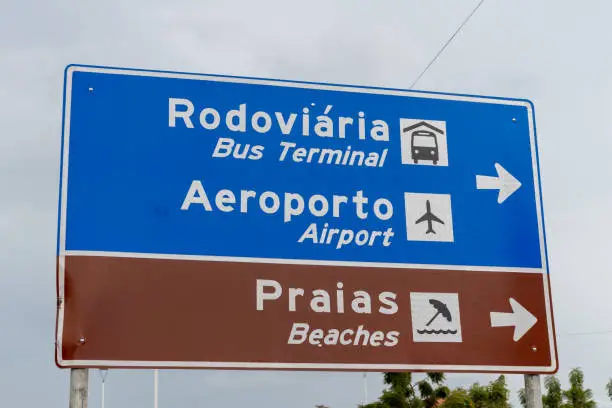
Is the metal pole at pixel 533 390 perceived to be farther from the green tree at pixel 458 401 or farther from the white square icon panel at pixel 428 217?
the green tree at pixel 458 401

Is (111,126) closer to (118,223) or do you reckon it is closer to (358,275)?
(118,223)

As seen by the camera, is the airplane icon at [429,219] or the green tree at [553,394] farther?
the green tree at [553,394]

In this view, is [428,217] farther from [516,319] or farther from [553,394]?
[553,394]

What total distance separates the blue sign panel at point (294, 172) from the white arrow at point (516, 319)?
1.01ft

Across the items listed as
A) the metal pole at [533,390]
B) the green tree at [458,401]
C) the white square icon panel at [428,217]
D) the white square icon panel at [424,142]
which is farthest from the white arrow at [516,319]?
the green tree at [458,401]

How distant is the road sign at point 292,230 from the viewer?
5883 mm

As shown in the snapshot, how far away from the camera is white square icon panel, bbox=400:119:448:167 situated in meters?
6.67

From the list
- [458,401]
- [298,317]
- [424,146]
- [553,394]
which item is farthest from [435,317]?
[553,394]

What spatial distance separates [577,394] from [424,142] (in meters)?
32.0

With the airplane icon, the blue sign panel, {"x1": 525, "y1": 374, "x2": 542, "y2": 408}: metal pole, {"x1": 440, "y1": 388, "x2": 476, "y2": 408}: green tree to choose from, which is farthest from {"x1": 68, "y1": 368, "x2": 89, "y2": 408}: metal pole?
{"x1": 440, "y1": 388, "x2": 476, "y2": 408}: green tree

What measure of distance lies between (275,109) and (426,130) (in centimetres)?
109

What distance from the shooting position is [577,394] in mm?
36312

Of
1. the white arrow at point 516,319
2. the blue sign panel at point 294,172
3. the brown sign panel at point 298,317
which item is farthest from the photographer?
the white arrow at point 516,319

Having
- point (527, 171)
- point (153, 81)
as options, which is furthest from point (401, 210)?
point (153, 81)
